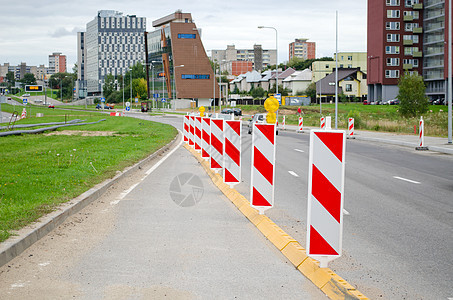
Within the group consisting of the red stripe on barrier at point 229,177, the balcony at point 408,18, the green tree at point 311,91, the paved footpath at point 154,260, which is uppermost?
the balcony at point 408,18

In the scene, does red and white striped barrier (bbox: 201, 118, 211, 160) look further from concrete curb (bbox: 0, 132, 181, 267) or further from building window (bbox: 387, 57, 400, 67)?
building window (bbox: 387, 57, 400, 67)

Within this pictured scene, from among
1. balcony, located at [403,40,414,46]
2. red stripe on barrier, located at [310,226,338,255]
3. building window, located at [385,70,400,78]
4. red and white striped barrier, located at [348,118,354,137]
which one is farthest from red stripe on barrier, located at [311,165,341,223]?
balcony, located at [403,40,414,46]

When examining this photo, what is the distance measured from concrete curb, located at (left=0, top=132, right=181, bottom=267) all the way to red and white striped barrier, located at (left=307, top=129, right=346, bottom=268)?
3321mm

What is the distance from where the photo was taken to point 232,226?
8430 mm

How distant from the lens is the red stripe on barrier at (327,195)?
5.85 metres

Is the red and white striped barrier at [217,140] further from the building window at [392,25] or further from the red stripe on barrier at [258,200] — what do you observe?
the building window at [392,25]

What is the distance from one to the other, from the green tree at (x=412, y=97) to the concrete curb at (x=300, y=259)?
46.2 m

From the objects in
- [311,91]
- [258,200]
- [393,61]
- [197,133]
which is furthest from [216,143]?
[311,91]

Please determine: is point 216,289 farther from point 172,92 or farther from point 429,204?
point 172,92

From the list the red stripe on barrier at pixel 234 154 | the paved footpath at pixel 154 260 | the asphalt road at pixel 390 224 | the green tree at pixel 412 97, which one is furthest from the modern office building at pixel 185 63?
the paved footpath at pixel 154 260

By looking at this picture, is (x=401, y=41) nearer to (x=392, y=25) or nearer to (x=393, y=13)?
(x=392, y=25)

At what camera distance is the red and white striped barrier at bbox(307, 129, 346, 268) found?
5.81 metres

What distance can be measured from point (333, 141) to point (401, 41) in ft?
361

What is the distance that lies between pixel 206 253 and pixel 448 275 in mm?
2690
